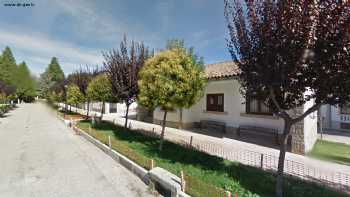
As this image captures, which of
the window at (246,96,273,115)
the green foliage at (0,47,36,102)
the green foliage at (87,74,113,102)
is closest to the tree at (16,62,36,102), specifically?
the green foliage at (0,47,36,102)

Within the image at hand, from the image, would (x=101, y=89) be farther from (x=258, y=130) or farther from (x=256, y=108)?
(x=258, y=130)

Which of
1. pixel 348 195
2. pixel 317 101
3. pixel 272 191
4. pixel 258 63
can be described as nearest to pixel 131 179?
pixel 272 191

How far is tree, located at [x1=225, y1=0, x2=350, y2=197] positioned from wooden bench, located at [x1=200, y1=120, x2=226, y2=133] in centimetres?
732

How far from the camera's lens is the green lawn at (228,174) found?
4512mm

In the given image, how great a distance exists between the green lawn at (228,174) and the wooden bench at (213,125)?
4.43 m

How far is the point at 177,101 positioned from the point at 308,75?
167 inches

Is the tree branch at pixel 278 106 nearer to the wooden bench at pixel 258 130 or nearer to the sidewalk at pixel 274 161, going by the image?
the sidewalk at pixel 274 161

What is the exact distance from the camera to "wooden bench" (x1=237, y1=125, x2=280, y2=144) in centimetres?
918

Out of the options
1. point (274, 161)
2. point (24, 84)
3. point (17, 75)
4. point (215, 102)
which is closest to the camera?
point (274, 161)

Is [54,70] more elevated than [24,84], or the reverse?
[54,70]

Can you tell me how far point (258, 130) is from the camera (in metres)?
9.80

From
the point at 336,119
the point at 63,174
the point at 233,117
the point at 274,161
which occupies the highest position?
the point at 233,117

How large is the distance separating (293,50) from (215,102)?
920 cm

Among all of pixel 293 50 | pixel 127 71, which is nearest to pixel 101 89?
pixel 127 71
